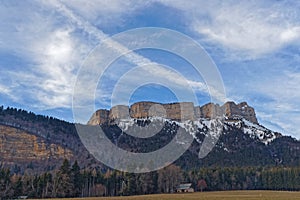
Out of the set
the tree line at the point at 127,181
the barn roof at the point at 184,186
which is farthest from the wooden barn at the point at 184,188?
the tree line at the point at 127,181

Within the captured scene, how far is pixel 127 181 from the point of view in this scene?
3408 inches

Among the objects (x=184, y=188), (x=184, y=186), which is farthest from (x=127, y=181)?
(x=184, y=186)

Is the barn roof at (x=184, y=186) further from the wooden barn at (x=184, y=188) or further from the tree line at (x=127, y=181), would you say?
the tree line at (x=127, y=181)

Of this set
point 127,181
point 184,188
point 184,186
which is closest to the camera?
point 127,181

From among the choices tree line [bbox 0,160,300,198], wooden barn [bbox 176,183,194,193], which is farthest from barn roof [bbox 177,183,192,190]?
tree line [bbox 0,160,300,198]

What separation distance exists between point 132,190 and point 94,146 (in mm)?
115705

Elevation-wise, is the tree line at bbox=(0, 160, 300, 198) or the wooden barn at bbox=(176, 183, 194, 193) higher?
the tree line at bbox=(0, 160, 300, 198)

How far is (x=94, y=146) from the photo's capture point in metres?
198

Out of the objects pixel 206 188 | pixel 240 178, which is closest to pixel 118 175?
pixel 206 188

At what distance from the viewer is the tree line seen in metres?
75.4

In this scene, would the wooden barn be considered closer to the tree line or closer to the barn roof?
the barn roof

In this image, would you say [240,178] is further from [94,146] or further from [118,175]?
[94,146]

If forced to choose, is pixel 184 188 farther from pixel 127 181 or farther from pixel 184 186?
pixel 127 181

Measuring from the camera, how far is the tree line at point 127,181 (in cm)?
7544
